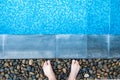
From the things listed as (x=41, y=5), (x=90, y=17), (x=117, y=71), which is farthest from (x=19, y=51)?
(x=117, y=71)

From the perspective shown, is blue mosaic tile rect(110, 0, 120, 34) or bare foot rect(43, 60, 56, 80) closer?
bare foot rect(43, 60, 56, 80)

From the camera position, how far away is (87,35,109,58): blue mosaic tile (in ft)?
13.4

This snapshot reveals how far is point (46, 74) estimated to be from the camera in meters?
4.03

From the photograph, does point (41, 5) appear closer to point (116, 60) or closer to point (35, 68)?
point (35, 68)

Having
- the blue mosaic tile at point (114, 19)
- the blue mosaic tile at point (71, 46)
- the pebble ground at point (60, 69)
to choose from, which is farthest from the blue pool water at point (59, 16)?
the pebble ground at point (60, 69)

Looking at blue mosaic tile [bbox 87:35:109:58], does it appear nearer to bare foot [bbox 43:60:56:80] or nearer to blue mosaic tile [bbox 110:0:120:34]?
blue mosaic tile [bbox 110:0:120:34]

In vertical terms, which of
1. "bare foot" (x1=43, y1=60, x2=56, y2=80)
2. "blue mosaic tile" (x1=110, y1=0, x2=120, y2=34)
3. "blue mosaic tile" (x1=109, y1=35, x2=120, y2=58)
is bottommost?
"bare foot" (x1=43, y1=60, x2=56, y2=80)

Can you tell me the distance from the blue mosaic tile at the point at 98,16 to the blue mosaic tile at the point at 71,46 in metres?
0.19

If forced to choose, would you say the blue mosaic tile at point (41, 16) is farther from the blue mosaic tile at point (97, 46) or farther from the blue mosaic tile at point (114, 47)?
the blue mosaic tile at point (114, 47)

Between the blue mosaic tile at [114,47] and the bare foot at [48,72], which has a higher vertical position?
the blue mosaic tile at [114,47]

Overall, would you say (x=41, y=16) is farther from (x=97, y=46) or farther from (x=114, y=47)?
(x=114, y=47)

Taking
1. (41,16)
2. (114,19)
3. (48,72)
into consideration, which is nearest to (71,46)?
(48,72)

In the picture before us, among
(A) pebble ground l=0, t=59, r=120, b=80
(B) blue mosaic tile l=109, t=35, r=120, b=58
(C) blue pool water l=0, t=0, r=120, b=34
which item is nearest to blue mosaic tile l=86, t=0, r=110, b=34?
(C) blue pool water l=0, t=0, r=120, b=34

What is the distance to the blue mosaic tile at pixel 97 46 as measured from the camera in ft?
13.4
